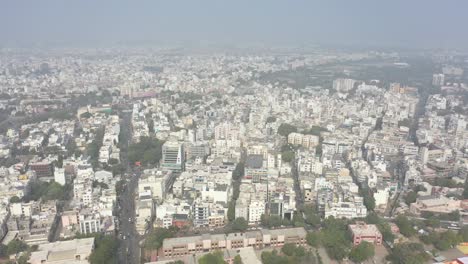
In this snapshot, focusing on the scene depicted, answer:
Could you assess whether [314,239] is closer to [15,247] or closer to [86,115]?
[15,247]

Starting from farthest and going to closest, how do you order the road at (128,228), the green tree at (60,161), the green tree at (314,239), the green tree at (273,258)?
the green tree at (60,161) → the green tree at (314,239) → the road at (128,228) → the green tree at (273,258)

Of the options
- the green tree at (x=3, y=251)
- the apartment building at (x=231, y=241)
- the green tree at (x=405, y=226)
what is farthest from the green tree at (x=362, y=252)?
the green tree at (x=3, y=251)

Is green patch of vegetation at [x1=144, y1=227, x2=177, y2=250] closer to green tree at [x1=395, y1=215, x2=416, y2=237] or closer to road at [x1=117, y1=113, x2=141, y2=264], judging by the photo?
road at [x1=117, y1=113, x2=141, y2=264]

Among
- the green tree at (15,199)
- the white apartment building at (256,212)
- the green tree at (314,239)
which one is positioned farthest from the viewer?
the green tree at (15,199)

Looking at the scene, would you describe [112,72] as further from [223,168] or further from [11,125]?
[223,168]

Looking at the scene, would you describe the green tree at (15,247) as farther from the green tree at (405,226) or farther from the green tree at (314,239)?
the green tree at (405,226)
